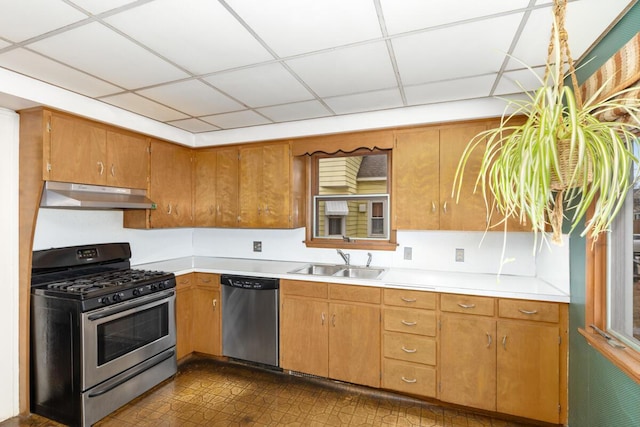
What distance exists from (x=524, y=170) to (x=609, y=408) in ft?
5.51

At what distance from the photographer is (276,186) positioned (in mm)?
3359

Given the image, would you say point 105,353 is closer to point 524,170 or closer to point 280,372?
point 280,372

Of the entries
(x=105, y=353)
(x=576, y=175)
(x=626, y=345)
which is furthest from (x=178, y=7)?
(x=626, y=345)

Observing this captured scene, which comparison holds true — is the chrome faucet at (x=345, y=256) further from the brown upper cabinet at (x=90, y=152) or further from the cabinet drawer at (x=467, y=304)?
the brown upper cabinet at (x=90, y=152)

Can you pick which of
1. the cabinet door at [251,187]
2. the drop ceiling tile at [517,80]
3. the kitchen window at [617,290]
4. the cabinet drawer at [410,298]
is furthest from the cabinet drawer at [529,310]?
the cabinet door at [251,187]

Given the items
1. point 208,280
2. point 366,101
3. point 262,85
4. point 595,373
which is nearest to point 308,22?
point 262,85

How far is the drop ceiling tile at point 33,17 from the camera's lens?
4.81 ft

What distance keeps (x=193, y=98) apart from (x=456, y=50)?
194cm

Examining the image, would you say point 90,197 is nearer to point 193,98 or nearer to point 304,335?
point 193,98

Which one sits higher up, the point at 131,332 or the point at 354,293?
the point at 354,293

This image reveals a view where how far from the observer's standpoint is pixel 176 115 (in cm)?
303

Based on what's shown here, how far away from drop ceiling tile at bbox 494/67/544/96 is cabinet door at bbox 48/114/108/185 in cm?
316

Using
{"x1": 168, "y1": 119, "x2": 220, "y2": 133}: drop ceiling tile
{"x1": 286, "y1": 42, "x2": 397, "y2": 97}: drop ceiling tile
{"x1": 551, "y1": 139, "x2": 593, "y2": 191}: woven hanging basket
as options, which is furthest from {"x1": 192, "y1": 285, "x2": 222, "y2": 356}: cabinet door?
{"x1": 551, "y1": 139, "x2": 593, "y2": 191}: woven hanging basket

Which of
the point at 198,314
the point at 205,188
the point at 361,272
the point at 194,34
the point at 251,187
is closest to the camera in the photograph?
the point at 194,34
